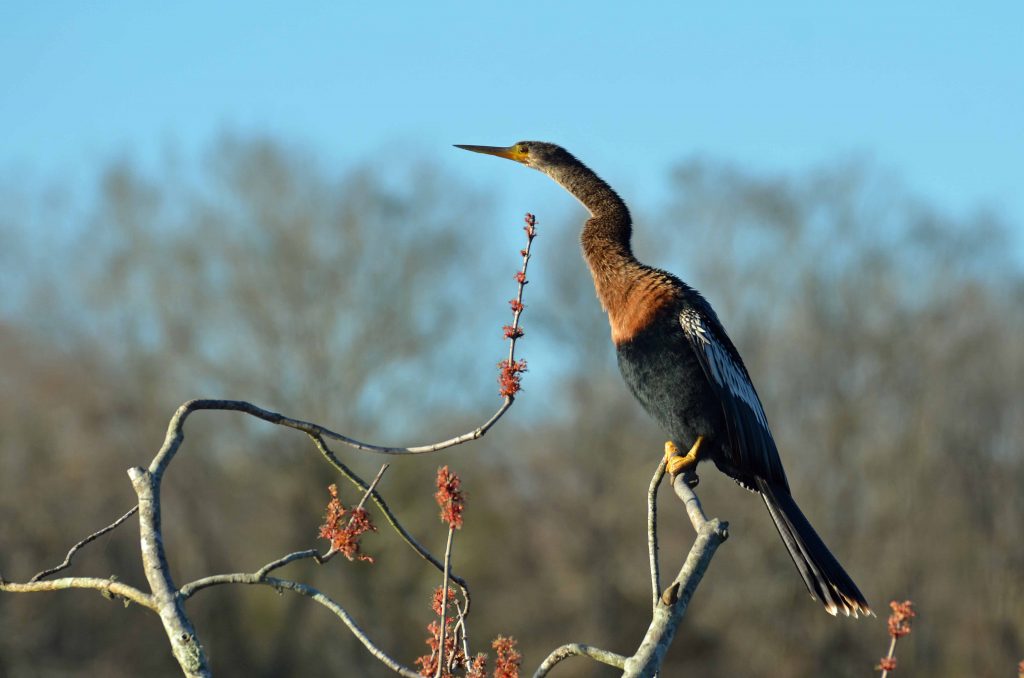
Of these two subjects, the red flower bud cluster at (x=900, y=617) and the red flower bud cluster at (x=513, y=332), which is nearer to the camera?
the red flower bud cluster at (x=513, y=332)

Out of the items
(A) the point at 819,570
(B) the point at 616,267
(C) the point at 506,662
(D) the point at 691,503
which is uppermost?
(B) the point at 616,267

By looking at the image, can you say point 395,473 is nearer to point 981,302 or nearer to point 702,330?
point 981,302

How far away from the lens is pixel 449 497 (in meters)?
3.16

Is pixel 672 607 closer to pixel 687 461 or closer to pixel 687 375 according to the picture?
pixel 687 461

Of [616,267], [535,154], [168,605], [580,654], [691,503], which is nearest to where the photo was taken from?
[168,605]

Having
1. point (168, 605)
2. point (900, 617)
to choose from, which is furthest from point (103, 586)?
point (900, 617)

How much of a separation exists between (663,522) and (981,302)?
852 centimetres

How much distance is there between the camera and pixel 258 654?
2678 centimetres

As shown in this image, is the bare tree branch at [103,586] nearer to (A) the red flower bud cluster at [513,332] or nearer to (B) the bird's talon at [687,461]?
(A) the red flower bud cluster at [513,332]

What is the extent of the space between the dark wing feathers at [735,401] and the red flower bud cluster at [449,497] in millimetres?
2747

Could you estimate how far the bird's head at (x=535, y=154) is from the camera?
284 inches

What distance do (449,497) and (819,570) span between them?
2.36 meters

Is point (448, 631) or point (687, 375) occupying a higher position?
point (687, 375)

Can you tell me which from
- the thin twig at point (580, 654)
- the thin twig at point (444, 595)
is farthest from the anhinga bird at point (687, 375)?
the thin twig at point (580, 654)
